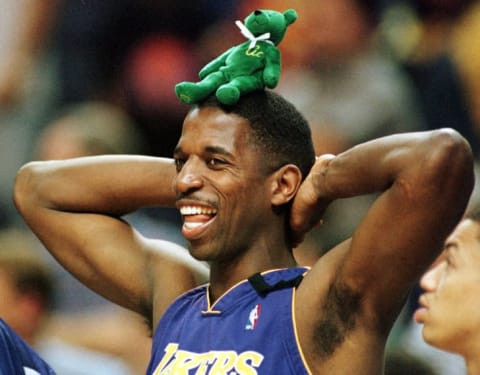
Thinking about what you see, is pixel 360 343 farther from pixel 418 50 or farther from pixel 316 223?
pixel 418 50

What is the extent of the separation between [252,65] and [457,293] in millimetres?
1007

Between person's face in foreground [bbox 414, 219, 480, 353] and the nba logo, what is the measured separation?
887 mm

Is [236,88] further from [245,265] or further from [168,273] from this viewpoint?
[168,273]

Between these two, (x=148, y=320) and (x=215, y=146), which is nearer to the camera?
(x=215, y=146)

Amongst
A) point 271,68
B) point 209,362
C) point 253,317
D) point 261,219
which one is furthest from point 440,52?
point 209,362

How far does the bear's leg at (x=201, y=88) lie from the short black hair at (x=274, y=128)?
0.08 ft

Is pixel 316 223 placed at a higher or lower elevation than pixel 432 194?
lower

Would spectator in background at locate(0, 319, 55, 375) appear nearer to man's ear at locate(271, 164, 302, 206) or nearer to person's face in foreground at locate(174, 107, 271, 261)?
person's face in foreground at locate(174, 107, 271, 261)

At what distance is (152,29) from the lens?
332 centimetres

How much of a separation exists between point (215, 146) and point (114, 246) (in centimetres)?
50

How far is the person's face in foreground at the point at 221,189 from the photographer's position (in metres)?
1.95

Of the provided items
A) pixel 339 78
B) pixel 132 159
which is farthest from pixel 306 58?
pixel 132 159

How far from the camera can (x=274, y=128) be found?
6.61 feet

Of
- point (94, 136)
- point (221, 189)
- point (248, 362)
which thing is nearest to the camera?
point (248, 362)
